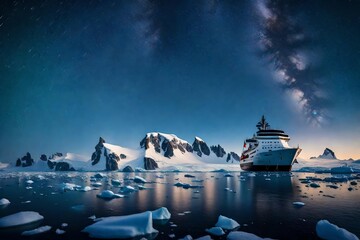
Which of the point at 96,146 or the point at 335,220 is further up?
the point at 96,146

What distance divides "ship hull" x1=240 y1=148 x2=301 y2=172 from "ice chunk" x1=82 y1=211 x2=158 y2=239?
57062mm

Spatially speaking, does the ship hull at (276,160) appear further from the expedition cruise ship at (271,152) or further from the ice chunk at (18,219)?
the ice chunk at (18,219)

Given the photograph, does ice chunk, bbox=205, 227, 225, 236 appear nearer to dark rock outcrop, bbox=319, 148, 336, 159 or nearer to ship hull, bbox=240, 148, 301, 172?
ship hull, bbox=240, 148, 301, 172

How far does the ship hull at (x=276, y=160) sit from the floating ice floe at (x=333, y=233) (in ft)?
179

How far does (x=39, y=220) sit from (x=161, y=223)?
5.52 metres

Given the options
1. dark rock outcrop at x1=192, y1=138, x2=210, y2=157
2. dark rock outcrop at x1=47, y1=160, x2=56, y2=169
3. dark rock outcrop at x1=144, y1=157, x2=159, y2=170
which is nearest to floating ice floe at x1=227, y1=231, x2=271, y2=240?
dark rock outcrop at x1=144, y1=157, x2=159, y2=170

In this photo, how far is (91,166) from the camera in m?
172

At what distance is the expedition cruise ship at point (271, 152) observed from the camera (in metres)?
57.8

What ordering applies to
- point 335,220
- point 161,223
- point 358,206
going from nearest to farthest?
1. point 161,223
2. point 335,220
3. point 358,206

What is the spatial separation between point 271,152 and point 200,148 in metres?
139

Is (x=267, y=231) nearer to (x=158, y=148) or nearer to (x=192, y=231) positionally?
(x=192, y=231)

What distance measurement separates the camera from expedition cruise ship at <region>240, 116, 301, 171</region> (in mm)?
57844

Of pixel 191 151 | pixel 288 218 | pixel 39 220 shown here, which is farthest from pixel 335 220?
pixel 191 151

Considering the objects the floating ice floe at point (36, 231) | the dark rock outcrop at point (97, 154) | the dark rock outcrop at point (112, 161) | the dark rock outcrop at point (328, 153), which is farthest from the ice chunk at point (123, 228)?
the dark rock outcrop at point (328, 153)
